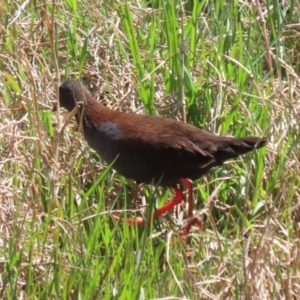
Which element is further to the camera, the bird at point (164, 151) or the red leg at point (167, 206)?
the bird at point (164, 151)

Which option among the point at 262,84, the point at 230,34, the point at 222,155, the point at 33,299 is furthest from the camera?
the point at 230,34

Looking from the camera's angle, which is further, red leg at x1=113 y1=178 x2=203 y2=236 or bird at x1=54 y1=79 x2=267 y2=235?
bird at x1=54 y1=79 x2=267 y2=235

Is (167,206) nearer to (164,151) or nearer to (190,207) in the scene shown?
(190,207)

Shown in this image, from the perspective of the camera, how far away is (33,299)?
321 centimetres

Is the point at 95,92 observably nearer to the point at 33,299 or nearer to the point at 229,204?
the point at 229,204

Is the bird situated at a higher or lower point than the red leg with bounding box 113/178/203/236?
higher

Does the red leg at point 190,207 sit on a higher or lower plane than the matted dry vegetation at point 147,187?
lower

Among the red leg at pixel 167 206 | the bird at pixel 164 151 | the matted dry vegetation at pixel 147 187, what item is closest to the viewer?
the matted dry vegetation at pixel 147 187

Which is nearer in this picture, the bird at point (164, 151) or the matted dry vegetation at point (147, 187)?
the matted dry vegetation at point (147, 187)

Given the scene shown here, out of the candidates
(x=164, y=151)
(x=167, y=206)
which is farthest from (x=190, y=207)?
(x=164, y=151)

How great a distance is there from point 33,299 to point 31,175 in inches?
23.4

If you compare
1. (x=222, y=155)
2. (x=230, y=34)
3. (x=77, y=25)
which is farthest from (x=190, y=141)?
(x=77, y=25)

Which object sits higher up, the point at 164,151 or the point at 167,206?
the point at 164,151

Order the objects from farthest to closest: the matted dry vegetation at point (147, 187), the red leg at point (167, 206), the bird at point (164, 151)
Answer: the bird at point (164, 151) < the red leg at point (167, 206) < the matted dry vegetation at point (147, 187)
